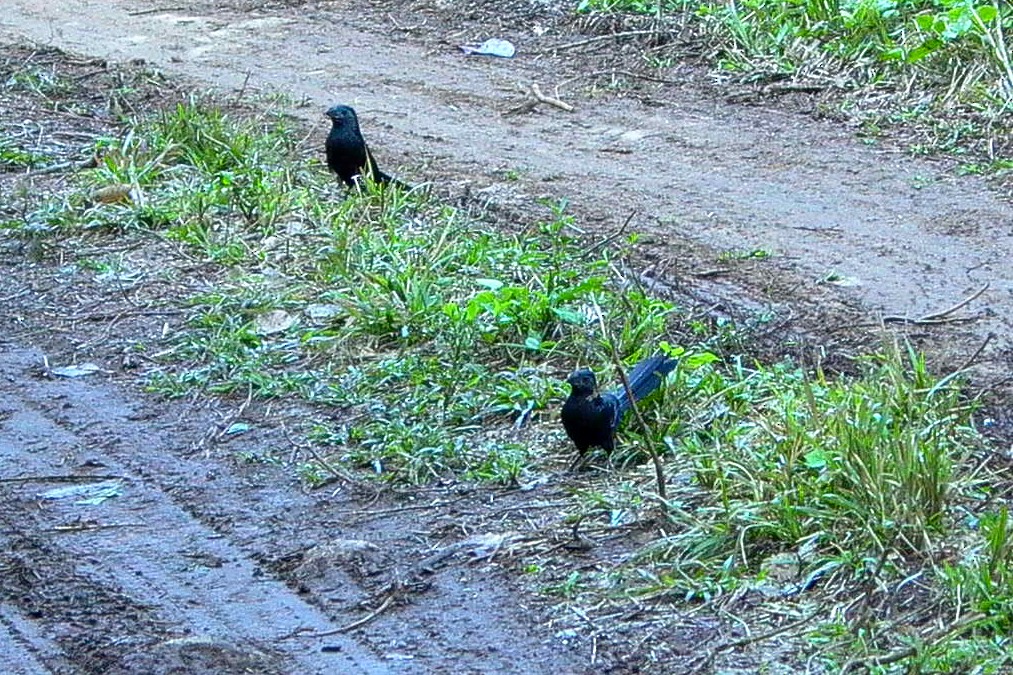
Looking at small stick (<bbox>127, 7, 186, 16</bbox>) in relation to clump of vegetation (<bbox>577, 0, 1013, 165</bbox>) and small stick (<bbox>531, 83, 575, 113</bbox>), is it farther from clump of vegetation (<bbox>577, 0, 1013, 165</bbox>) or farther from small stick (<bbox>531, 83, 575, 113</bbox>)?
small stick (<bbox>531, 83, 575, 113</bbox>)

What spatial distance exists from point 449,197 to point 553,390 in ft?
6.80

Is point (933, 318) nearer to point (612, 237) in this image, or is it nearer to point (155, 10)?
point (612, 237)

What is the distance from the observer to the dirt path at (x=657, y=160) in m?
6.03

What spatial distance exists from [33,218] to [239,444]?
7.67ft


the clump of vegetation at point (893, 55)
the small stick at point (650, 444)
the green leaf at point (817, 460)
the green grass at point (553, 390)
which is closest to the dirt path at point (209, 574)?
the green grass at point (553, 390)

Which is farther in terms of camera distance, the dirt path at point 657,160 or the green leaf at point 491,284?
the dirt path at point 657,160

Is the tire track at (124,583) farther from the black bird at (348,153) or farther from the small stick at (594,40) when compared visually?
the small stick at (594,40)

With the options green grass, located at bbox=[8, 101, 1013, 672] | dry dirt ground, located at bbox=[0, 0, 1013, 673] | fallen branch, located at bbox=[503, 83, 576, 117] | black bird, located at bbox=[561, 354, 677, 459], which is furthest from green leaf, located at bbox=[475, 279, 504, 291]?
fallen branch, located at bbox=[503, 83, 576, 117]

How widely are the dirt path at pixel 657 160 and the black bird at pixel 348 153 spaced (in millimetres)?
409

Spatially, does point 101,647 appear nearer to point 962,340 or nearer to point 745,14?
point 962,340

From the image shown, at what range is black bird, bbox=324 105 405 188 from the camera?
693 cm

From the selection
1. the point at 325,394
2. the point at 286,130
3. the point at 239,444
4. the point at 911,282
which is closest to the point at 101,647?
the point at 239,444

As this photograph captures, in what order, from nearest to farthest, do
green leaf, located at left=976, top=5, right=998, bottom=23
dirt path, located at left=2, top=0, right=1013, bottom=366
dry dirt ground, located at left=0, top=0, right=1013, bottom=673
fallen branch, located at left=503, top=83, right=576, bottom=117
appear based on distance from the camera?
dry dirt ground, located at left=0, top=0, right=1013, bottom=673, dirt path, located at left=2, top=0, right=1013, bottom=366, green leaf, located at left=976, top=5, right=998, bottom=23, fallen branch, located at left=503, top=83, right=576, bottom=117

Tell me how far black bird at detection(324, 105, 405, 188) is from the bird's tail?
235cm
